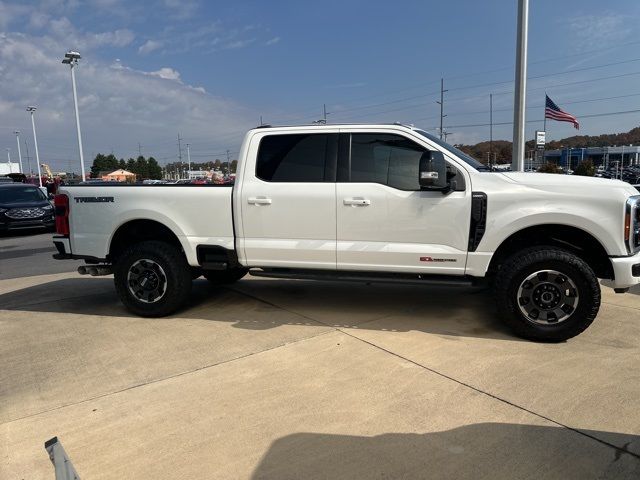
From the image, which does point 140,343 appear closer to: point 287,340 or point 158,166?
point 287,340

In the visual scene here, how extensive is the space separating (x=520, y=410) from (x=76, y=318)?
193 inches

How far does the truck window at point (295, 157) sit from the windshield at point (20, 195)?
14.3 metres

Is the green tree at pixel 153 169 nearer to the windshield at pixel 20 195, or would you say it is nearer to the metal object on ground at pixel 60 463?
the windshield at pixel 20 195

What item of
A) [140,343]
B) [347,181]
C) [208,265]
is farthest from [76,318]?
[347,181]

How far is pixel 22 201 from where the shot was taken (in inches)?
644

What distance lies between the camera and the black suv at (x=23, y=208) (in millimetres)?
15383

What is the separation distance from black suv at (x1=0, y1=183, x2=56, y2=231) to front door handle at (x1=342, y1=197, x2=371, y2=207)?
14.3 m

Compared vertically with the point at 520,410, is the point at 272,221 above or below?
above

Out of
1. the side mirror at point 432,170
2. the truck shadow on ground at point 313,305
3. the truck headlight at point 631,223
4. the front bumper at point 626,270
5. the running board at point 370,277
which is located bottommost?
the truck shadow on ground at point 313,305

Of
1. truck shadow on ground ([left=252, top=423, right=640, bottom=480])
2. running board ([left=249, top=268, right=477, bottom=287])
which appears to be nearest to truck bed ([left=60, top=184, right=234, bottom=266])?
running board ([left=249, top=268, right=477, bottom=287])

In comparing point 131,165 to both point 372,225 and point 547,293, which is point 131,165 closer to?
point 372,225

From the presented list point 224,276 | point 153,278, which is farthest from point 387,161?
point 224,276

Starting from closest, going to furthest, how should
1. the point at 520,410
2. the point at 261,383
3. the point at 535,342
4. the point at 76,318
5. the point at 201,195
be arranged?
the point at 520,410 → the point at 261,383 → the point at 535,342 → the point at 201,195 → the point at 76,318

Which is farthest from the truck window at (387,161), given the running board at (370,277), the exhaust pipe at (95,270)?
the exhaust pipe at (95,270)
